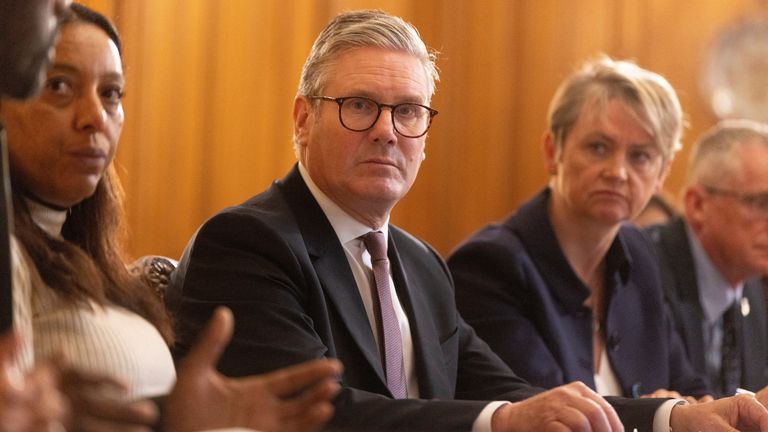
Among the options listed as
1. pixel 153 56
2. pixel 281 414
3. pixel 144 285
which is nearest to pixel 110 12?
pixel 153 56

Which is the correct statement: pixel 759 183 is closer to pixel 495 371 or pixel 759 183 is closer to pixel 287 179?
pixel 495 371

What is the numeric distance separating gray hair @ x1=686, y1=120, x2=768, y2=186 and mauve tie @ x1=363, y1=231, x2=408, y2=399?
79.3 inches

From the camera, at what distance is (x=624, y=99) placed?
3.38 metres

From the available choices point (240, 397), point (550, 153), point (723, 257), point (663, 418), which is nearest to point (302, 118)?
point (663, 418)

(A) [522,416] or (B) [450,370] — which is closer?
(A) [522,416]

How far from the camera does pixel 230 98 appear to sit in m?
5.14

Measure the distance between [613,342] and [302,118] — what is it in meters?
1.29

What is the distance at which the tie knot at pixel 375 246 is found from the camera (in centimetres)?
247

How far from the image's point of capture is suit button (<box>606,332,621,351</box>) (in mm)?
3271

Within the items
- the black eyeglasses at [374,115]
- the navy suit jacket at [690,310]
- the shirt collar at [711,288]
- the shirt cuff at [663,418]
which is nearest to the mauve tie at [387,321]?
the black eyeglasses at [374,115]

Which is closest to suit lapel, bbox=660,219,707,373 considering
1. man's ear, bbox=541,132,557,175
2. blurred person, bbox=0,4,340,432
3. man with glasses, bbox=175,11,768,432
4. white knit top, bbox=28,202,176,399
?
man's ear, bbox=541,132,557,175

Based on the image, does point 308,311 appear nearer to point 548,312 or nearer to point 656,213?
point 548,312

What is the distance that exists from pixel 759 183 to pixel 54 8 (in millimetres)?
3164

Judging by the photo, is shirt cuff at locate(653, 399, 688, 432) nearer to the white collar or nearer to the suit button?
the suit button
